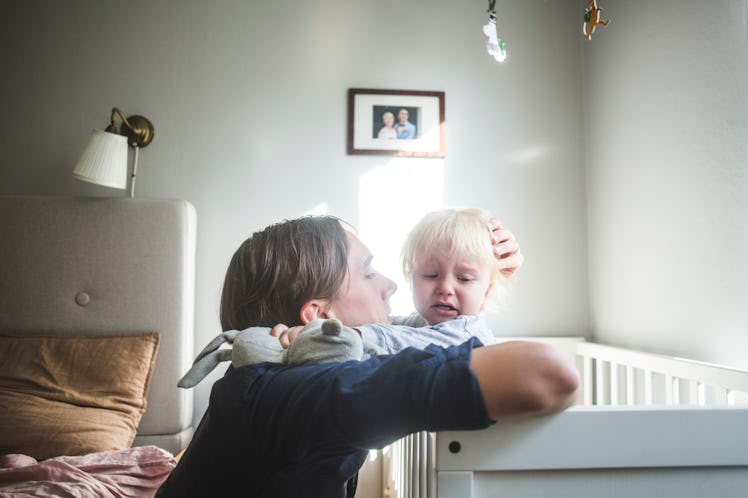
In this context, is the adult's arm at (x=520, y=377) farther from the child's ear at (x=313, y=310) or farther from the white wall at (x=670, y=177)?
the white wall at (x=670, y=177)

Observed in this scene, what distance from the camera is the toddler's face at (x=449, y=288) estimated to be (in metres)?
1.32

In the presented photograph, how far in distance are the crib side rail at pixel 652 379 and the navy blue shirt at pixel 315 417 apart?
112 centimetres

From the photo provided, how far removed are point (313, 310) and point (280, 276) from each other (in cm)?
8

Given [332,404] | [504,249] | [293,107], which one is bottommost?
[332,404]

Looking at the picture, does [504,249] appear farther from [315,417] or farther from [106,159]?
[106,159]

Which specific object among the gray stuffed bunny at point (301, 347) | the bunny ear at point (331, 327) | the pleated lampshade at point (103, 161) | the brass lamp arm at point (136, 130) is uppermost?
the brass lamp arm at point (136, 130)

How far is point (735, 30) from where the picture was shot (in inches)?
64.7

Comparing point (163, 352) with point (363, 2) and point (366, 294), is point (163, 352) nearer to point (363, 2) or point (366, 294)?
point (366, 294)

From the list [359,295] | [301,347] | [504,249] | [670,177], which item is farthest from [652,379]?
[301,347]

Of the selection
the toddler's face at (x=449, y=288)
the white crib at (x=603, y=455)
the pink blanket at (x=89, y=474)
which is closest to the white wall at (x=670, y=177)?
the toddler's face at (x=449, y=288)

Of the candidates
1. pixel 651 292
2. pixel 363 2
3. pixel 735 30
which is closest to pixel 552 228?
pixel 651 292

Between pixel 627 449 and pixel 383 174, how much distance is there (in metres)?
1.92

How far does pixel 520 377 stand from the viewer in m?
0.61

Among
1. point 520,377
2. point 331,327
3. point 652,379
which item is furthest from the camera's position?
point 652,379
